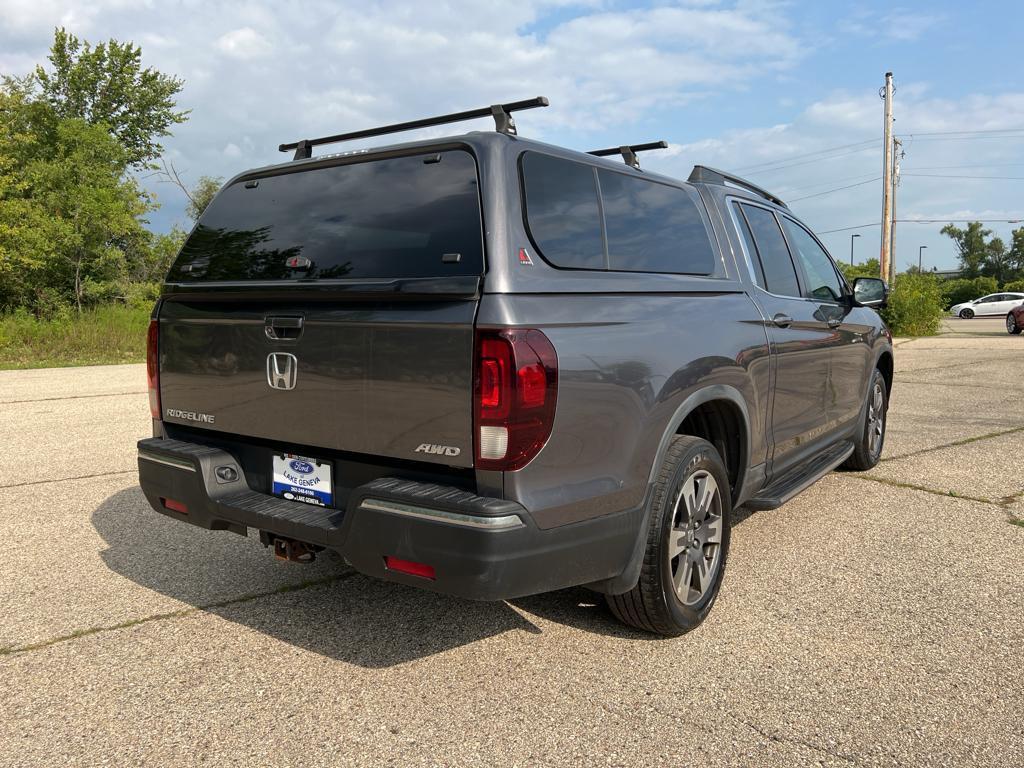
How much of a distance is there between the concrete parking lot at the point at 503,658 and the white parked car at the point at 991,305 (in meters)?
47.3

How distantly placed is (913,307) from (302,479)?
24987 millimetres

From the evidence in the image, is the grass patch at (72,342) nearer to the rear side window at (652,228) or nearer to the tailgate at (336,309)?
the tailgate at (336,309)

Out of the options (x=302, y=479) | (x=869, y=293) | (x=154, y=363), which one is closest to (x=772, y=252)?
(x=869, y=293)

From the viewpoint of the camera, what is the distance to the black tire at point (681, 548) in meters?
3.15

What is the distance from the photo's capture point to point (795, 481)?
14.7 feet

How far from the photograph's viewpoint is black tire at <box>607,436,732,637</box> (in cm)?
315

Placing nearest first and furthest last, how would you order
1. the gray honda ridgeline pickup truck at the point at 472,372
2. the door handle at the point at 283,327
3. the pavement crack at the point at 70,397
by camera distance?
the gray honda ridgeline pickup truck at the point at 472,372 → the door handle at the point at 283,327 → the pavement crack at the point at 70,397

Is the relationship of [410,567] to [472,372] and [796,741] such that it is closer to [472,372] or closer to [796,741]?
[472,372]

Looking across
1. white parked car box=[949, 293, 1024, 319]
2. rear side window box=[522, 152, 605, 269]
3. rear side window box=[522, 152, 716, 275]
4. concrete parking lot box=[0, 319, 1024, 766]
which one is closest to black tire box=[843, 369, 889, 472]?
concrete parking lot box=[0, 319, 1024, 766]

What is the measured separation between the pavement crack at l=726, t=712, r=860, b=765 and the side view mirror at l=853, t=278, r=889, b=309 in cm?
369

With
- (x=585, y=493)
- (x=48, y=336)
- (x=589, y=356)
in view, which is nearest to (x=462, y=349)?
(x=589, y=356)

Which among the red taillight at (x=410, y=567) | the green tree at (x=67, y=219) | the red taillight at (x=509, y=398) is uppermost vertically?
the green tree at (x=67, y=219)

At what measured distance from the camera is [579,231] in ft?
10.1

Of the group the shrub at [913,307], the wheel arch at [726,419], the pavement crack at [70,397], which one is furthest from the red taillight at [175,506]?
the shrub at [913,307]
